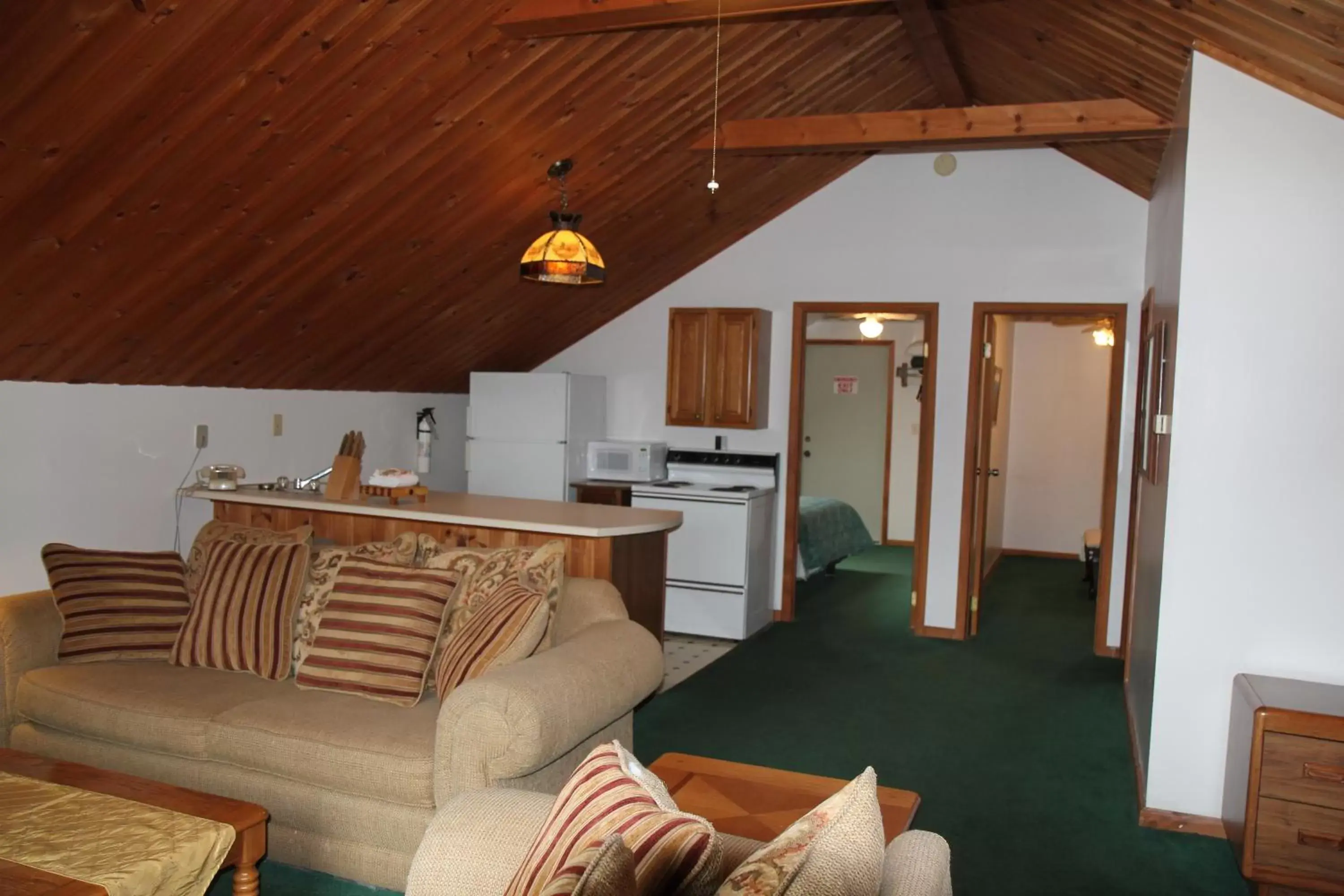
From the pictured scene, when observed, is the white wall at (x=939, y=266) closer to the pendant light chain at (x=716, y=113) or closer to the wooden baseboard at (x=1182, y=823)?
the pendant light chain at (x=716, y=113)

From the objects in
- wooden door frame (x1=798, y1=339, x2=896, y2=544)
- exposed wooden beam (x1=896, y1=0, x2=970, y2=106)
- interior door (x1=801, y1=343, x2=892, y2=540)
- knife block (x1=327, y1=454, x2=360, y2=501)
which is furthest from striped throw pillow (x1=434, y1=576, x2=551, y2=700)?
wooden door frame (x1=798, y1=339, x2=896, y2=544)

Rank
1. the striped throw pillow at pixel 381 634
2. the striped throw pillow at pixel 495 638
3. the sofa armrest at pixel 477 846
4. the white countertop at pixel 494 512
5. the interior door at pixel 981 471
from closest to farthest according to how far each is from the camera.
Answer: the sofa armrest at pixel 477 846, the striped throw pillow at pixel 495 638, the striped throw pillow at pixel 381 634, the white countertop at pixel 494 512, the interior door at pixel 981 471

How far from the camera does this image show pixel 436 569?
140 inches

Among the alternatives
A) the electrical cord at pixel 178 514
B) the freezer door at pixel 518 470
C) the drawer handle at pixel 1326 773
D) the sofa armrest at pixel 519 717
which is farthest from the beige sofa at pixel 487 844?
the freezer door at pixel 518 470

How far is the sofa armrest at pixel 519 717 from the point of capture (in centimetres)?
279

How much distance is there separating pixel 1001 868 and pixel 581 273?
8.80 feet

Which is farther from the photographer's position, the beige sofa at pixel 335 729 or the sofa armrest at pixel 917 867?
the beige sofa at pixel 335 729

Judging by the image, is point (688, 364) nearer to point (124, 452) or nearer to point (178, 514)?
point (178, 514)

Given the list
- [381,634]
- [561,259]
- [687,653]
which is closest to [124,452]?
[381,634]

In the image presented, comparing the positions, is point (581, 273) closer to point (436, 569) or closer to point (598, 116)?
point (598, 116)

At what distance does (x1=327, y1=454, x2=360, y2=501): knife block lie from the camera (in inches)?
183

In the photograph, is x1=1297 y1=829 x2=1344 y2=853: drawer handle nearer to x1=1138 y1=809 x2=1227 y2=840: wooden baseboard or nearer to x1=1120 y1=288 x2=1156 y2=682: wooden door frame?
x1=1138 y1=809 x2=1227 y2=840: wooden baseboard

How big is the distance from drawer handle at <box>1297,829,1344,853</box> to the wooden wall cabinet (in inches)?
160

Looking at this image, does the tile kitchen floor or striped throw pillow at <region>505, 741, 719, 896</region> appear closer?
striped throw pillow at <region>505, 741, 719, 896</region>
